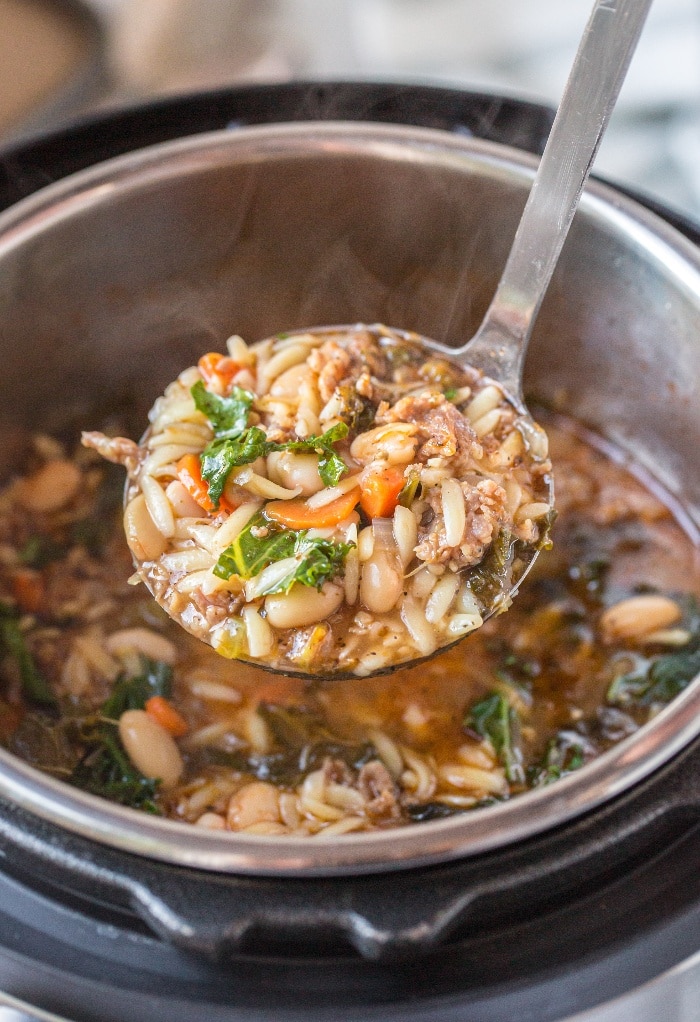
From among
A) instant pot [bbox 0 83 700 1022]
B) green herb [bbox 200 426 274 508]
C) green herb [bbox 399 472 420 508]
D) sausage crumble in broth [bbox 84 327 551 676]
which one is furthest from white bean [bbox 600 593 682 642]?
green herb [bbox 200 426 274 508]

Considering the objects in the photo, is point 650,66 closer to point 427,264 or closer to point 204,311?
point 427,264

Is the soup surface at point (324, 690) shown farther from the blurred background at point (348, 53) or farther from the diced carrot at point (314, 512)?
the blurred background at point (348, 53)

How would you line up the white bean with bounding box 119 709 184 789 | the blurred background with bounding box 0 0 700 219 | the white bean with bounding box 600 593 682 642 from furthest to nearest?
the blurred background with bounding box 0 0 700 219, the white bean with bounding box 600 593 682 642, the white bean with bounding box 119 709 184 789

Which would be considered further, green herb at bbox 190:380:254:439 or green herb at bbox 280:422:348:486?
green herb at bbox 190:380:254:439

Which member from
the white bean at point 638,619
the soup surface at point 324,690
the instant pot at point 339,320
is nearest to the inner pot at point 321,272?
the instant pot at point 339,320

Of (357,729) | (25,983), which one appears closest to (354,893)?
(25,983)

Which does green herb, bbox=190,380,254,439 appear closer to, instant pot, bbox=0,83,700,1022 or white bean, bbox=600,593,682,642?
instant pot, bbox=0,83,700,1022

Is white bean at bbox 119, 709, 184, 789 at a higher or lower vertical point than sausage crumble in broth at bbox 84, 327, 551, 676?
lower
